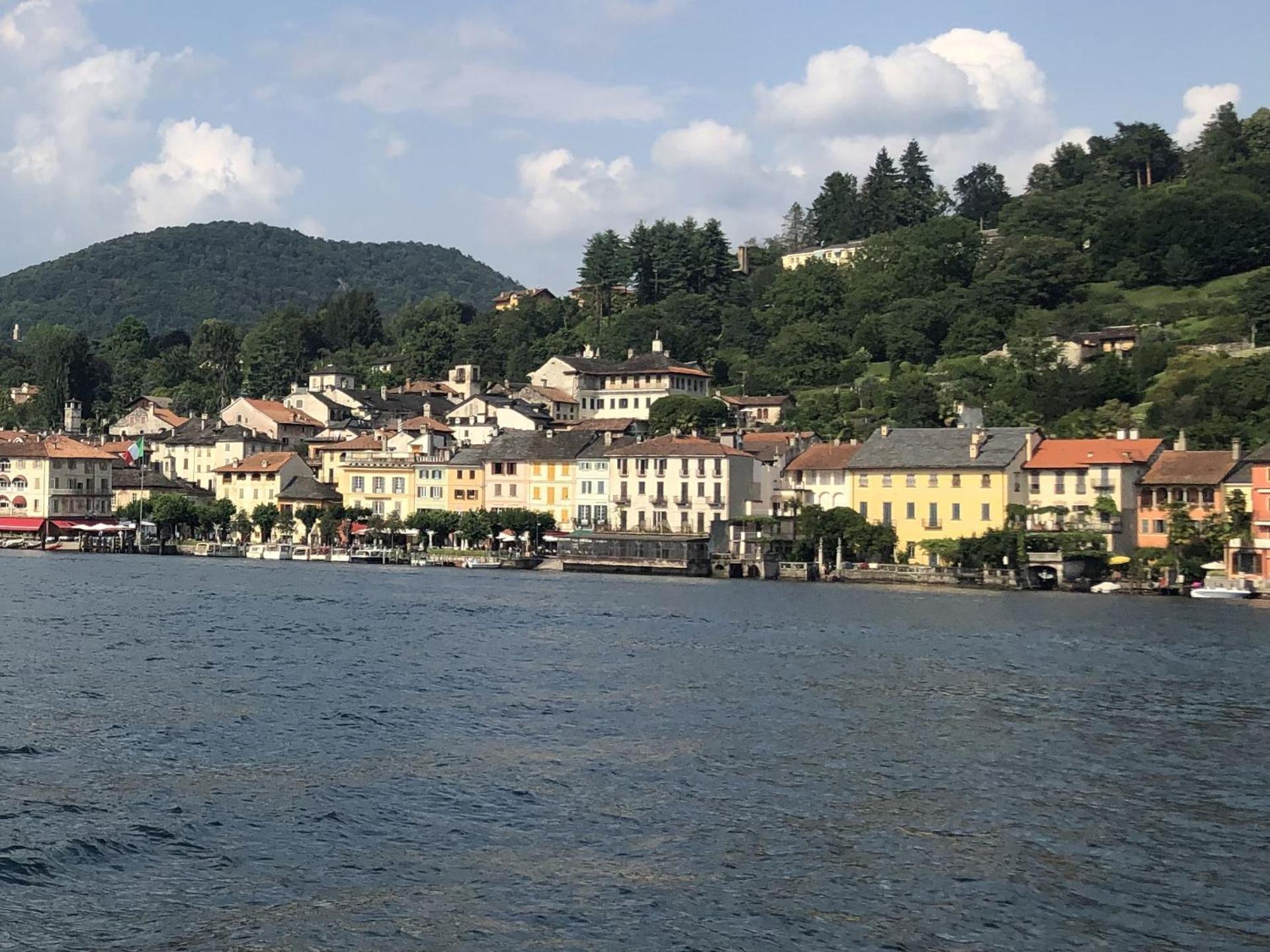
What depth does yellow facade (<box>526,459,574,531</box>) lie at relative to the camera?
4240 inches

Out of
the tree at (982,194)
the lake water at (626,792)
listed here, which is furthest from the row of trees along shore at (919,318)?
the lake water at (626,792)

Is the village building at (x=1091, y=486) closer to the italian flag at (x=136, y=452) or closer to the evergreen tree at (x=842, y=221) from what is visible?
the italian flag at (x=136, y=452)

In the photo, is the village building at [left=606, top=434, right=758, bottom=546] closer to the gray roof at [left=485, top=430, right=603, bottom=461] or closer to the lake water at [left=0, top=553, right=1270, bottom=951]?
the gray roof at [left=485, top=430, right=603, bottom=461]

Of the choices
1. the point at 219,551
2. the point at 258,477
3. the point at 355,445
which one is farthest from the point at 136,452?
the point at 355,445

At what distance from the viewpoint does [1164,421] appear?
97.4 m

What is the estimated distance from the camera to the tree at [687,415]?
11450 cm

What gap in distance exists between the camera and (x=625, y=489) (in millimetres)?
101312

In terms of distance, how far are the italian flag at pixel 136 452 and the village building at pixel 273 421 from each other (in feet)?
27.3

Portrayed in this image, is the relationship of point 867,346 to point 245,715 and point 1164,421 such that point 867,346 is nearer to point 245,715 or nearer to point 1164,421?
point 1164,421

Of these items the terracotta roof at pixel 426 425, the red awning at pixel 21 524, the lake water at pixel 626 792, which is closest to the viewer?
the lake water at pixel 626 792

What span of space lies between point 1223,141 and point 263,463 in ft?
359

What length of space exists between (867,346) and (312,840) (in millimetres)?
114367

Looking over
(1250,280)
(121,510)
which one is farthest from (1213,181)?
(121,510)

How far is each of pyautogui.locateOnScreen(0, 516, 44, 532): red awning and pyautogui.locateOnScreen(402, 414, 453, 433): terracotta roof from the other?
27.8 meters
